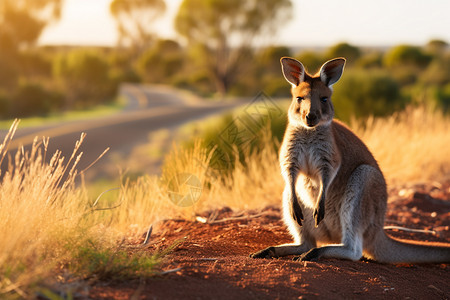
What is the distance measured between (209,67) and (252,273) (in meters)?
48.9

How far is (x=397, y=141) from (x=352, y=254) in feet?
19.6

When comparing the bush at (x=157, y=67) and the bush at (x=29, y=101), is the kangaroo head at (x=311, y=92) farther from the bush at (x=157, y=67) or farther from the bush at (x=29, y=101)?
the bush at (x=157, y=67)

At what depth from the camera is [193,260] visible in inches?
167

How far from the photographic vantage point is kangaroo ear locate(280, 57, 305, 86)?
15.3 ft

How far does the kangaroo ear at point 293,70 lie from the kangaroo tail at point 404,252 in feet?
5.14

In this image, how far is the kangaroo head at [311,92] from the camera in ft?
14.6

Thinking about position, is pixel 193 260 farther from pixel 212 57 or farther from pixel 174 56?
pixel 174 56

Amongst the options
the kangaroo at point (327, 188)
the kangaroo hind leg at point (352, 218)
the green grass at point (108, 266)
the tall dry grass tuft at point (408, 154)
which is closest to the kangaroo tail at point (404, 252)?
the kangaroo at point (327, 188)

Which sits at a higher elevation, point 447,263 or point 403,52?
point 403,52

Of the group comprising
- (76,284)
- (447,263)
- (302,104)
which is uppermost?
(302,104)

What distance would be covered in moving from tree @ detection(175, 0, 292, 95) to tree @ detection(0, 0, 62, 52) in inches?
437

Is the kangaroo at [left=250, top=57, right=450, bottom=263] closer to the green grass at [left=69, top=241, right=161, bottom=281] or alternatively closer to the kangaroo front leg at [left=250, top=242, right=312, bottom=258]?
the kangaroo front leg at [left=250, top=242, right=312, bottom=258]

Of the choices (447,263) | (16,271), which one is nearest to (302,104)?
(447,263)

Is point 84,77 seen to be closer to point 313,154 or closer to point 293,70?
point 293,70
